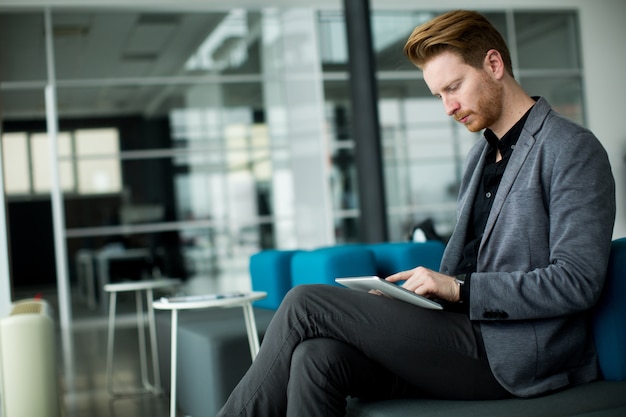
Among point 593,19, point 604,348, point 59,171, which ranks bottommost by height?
point 604,348

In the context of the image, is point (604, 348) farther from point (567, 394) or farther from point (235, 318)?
point (235, 318)

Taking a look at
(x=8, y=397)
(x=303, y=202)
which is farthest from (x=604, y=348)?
(x=303, y=202)

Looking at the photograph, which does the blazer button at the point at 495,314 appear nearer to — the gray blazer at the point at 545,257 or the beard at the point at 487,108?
the gray blazer at the point at 545,257

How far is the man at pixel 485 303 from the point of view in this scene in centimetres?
196

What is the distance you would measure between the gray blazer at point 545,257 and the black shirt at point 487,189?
12 centimetres

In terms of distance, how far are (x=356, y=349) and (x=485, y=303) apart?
353 mm

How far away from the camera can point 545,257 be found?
205 cm

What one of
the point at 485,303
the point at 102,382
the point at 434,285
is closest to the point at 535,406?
the point at 485,303

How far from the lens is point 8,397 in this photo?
328 centimetres

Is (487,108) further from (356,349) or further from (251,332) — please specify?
(251,332)

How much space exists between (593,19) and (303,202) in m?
5.12

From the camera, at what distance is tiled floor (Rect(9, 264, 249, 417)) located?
182 inches

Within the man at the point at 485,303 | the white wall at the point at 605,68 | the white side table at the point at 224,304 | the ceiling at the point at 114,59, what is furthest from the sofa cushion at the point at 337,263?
the white wall at the point at 605,68

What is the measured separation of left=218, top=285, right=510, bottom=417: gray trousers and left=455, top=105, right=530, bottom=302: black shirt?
10.3 inches
